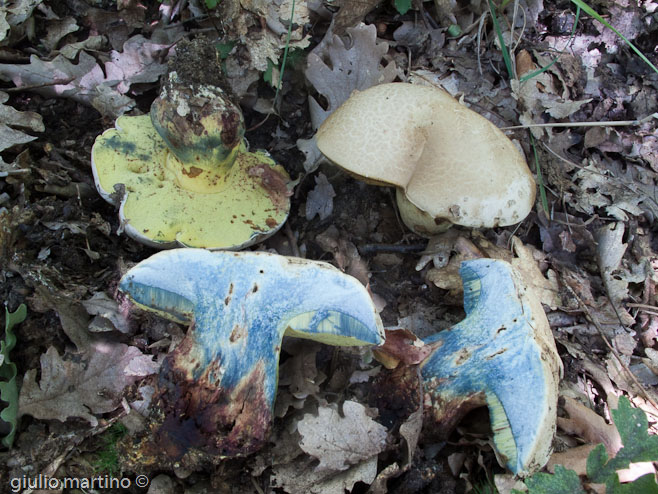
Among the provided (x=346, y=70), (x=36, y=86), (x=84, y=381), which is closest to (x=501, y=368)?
(x=84, y=381)

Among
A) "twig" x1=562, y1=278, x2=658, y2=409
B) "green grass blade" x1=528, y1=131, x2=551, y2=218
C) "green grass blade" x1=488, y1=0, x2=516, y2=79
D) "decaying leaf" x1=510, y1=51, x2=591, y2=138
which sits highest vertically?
"green grass blade" x1=488, y1=0, x2=516, y2=79

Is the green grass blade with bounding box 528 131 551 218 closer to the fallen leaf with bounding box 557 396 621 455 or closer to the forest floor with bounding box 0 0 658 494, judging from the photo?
the forest floor with bounding box 0 0 658 494

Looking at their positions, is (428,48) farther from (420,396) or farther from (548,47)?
(420,396)

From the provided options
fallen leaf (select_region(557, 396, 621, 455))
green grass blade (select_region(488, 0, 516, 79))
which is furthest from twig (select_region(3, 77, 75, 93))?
fallen leaf (select_region(557, 396, 621, 455))

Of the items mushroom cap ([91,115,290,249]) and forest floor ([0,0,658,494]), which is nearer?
forest floor ([0,0,658,494])

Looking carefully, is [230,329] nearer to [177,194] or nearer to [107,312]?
[107,312]

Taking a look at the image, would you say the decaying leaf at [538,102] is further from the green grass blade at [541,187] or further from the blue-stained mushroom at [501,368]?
the blue-stained mushroom at [501,368]
